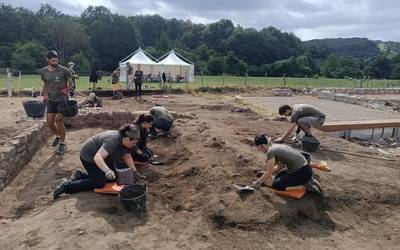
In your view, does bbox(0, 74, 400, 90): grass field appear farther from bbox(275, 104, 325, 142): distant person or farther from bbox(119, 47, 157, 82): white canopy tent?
bbox(275, 104, 325, 142): distant person

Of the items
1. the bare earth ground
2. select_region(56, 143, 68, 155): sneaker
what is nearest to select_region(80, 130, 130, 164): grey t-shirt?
the bare earth ground

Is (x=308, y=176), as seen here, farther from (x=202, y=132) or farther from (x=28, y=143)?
(x=28, y=143)

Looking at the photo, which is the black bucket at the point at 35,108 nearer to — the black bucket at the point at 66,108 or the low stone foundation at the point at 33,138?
the low stone foundation at the point at 33,138

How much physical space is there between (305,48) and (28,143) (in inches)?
3102

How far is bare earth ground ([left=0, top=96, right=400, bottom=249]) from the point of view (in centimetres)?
447

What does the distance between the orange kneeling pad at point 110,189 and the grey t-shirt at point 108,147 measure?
0.93ft

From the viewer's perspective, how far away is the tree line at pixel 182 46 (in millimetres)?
56094

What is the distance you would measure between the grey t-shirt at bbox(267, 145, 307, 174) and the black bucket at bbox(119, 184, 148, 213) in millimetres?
1701

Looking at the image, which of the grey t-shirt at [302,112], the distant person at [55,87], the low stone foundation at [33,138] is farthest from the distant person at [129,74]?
the distant person at [55,87]

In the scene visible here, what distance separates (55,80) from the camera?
700cm

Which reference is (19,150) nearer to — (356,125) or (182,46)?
(356,125)

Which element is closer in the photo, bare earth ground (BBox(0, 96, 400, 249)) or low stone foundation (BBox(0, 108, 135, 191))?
bare earth ground (BBox(0, 96, 400, 249))

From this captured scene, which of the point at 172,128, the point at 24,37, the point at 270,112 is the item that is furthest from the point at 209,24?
the point at 172,128

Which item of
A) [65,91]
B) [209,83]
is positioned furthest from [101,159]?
[209,83]
